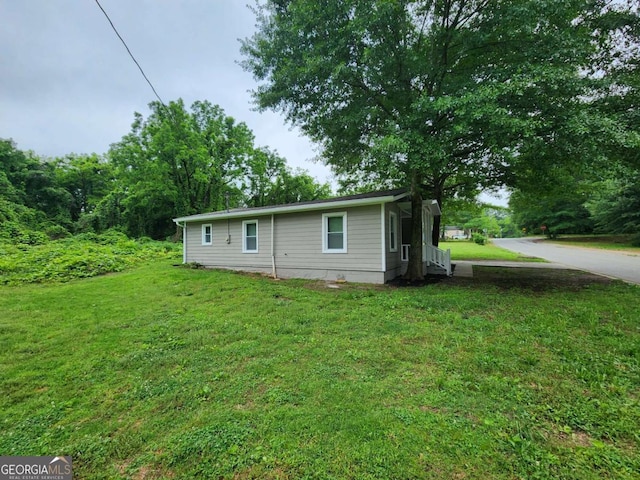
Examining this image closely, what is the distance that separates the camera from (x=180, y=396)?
262cm

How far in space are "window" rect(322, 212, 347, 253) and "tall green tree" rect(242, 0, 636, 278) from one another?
214 cm

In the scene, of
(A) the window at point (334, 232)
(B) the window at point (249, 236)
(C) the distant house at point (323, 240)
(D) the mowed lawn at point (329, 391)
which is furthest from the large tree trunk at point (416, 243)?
(B) the window at point (249, 236)

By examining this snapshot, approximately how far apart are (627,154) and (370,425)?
28.4 feet

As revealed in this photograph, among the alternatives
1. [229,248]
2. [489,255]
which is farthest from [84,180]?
[489,255]

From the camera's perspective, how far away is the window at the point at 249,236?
34.2ft

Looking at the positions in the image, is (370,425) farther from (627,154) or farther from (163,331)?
(627,154)

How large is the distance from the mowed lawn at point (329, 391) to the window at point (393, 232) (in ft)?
11.9

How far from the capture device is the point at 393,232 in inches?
354

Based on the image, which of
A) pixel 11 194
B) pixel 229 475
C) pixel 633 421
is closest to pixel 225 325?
pixel 229 475

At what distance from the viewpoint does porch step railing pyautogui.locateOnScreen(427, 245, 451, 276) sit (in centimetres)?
991

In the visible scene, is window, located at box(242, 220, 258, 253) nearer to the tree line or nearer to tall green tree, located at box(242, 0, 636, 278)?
tall green tree, located at box(242, 0, 636, 278)

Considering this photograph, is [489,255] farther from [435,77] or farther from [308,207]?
[308,207]

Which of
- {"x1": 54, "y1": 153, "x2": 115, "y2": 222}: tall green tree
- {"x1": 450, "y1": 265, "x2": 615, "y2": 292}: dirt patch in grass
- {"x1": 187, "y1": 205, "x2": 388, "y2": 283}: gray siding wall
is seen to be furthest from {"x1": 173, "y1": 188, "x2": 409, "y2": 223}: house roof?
{"x1": 54, "y1": 153, "x2": 115, "y2": 222}: tall green tree

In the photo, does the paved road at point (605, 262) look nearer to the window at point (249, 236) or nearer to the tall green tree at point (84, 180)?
the window at point (249, 236)
